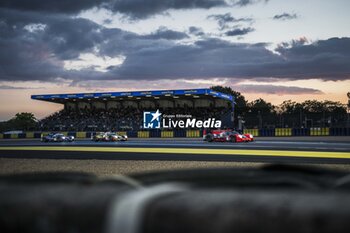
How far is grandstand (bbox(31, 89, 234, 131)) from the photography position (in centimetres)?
5753

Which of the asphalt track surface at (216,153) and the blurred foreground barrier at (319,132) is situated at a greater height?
the blurred foreground barrier at (319,132)

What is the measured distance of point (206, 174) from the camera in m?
1.38

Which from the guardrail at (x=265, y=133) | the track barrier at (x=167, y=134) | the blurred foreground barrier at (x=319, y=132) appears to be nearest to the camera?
the guardrail at (x=265, y=133)

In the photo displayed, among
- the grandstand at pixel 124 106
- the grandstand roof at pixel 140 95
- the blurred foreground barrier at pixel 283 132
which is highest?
the grandstand roof at pixel 140 95

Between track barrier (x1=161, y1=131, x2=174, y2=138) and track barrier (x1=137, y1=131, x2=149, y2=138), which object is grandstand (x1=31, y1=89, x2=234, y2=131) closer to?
track barrier (x1=137, y1=131, x2=149, y2=138)

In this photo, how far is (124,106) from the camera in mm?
69750

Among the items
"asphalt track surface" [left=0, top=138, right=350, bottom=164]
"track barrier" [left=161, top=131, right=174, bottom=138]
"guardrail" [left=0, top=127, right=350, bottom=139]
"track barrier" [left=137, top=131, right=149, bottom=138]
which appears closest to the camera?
"asphalt track surface" [left=0, top=138, right=350, bottom=164]

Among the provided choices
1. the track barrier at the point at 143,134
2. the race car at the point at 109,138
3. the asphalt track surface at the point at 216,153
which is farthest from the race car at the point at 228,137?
the track barrier at the point at 143,134

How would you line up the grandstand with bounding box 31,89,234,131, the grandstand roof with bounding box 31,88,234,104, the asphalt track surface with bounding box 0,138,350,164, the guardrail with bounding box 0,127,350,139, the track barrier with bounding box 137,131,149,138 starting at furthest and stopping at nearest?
the grandstand with bounding box 31,89,234,131, the grandstand roof with bounding box 31,88,234,104, the track barrier with bounding box 137,131,149,138, the guardrail with bounding box 0,127,350,139, the asphalt track surface with bounding box 0,138,350,164

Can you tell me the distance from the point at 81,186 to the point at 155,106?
215 ft

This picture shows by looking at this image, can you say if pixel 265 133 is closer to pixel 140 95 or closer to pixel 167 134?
pixel 167 134

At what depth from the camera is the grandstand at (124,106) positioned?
57.5 meters

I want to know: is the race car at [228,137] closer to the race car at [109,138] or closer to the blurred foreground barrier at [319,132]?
the race car at [109,138]

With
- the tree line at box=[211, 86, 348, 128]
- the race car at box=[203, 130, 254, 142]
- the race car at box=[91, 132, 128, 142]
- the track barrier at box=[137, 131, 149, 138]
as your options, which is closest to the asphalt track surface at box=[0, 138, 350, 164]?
the race car at box=[203, 130, 254, 142]
